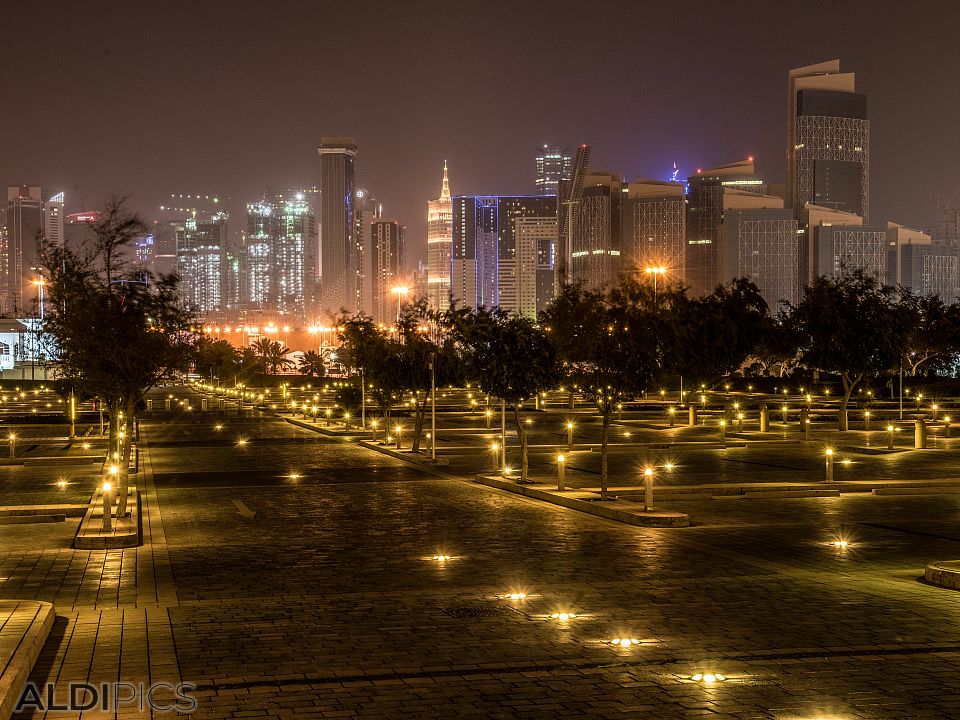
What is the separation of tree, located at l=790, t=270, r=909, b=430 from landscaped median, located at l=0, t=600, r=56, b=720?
32.5 m

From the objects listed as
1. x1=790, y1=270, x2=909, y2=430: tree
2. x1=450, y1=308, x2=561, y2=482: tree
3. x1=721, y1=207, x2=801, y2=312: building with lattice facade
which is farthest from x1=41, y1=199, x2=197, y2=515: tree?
x1=721, y1=207, x2=801, y2=312: building with lattice facade

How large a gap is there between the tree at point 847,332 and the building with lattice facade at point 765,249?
128 m

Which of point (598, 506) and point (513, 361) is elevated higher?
point (513, 361)

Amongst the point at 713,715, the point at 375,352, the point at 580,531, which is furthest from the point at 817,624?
the point at 375,352

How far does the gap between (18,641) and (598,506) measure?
36.5 feet

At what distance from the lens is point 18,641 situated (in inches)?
352

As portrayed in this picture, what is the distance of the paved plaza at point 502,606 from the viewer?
325 inches

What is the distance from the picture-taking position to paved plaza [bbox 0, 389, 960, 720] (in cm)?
826

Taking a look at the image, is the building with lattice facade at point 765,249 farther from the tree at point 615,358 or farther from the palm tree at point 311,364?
the tree at point 615,358

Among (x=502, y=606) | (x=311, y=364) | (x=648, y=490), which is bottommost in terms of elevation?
(x=502, y=606)

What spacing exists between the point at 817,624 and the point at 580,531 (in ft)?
21.0

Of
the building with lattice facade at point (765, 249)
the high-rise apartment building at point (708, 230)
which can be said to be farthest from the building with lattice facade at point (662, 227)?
the building with lattice facade at point (765, 249)

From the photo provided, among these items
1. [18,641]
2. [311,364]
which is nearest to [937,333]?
[311,364]

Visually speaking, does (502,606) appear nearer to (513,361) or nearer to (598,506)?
(598,506)
